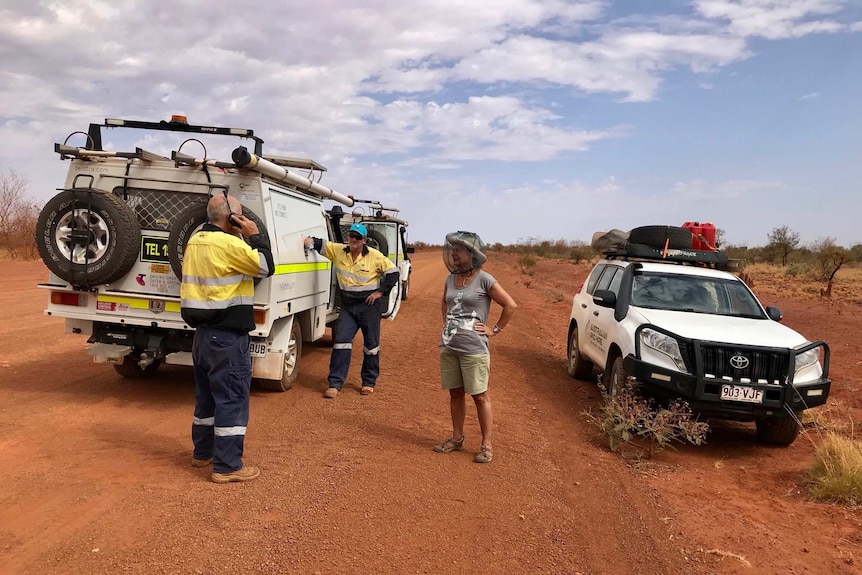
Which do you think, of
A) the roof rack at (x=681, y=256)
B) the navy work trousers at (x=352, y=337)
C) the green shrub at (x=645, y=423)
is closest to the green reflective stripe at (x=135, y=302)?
the navy work trousers at (x=352, y=337)

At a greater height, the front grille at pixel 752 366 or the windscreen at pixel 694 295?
the windscreen at pixel 694 295

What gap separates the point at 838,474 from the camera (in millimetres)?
5051

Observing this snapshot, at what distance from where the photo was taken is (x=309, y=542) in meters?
3.70

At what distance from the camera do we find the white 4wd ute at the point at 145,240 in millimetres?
6031

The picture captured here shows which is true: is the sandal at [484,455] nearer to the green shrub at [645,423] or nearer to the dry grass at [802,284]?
the green shrub at [645,423]

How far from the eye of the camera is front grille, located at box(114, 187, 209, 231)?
6363 millimetres

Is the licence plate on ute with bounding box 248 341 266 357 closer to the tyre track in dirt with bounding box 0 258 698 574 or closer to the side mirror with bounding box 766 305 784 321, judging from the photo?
the tyre track in dirt with bounding box 0 258 698 574

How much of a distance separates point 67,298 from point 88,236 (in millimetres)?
763

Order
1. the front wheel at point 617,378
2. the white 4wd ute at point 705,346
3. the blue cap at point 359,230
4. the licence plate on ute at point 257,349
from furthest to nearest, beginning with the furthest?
1. the blue cap at point 359,230
2. the front wheel at point 617,378
3. the licence plate on ute at point 257,349
4. the white 4wd ute at point 705,346

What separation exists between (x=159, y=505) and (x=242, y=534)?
0.74 metres

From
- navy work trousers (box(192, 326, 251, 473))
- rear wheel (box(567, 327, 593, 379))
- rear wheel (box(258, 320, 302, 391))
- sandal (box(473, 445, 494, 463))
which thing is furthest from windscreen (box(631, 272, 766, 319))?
navy work trousers (box(192, 326, 251, 473))

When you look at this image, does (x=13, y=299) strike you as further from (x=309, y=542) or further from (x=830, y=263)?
(x=830, y=263)

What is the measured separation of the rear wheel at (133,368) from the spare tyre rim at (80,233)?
1364mm

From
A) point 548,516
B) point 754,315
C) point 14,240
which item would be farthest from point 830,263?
point 14,240
